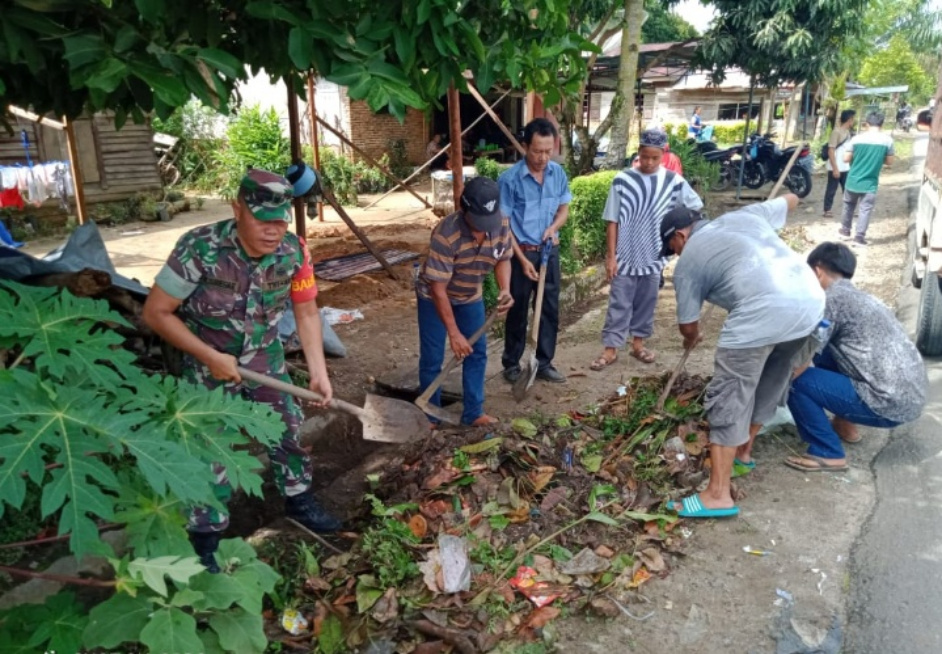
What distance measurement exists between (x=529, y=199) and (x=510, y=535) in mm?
2488

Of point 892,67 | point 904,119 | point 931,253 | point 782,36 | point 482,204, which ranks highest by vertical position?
point 892,67

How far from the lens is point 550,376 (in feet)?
17.5

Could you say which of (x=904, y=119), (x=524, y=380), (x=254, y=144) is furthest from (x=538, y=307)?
(x=904, y=119)

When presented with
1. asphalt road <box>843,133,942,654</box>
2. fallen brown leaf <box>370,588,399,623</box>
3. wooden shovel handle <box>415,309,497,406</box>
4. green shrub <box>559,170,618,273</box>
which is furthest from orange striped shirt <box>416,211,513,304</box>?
green shrub <box>559,170,618,273</box>

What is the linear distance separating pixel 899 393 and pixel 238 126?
13.1 meters

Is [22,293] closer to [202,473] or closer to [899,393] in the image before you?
[202,473]

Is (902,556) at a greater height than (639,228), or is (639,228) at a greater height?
(639,228)

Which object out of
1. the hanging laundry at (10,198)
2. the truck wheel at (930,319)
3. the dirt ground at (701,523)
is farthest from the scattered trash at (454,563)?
the hanging laundry at (10,198)

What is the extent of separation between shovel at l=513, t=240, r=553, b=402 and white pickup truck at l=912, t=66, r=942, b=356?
278 centimetres

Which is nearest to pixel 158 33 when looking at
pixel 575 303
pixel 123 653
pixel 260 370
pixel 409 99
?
pixel 409 99

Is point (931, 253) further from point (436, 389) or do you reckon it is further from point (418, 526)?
point (418, 526)

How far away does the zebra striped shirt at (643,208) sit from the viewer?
17.1 ft

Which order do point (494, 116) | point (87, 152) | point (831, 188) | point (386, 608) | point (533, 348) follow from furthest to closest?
point (87, 152) → point (831, 188) → point (494, 116) → point (533, 348) → point (386, 608)

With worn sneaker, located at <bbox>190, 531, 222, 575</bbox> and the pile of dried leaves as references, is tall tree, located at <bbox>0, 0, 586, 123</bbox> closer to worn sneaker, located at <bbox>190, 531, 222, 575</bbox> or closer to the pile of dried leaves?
worn sneaker, located at <bbox>190, 531, 222, 575</bbox>
